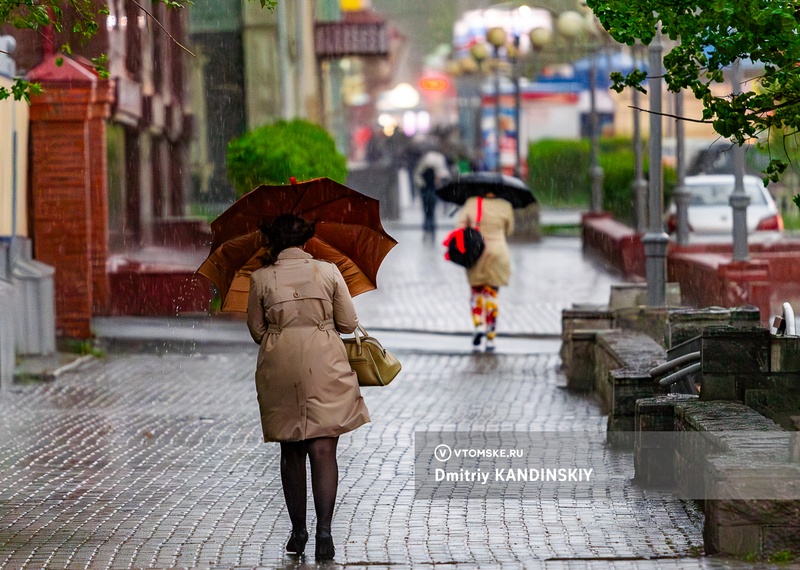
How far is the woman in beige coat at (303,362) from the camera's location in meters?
6.96

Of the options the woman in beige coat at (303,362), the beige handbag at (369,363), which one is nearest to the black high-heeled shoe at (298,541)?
the woman in beige coat at (303,362)

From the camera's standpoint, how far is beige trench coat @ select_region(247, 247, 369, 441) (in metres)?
6.96

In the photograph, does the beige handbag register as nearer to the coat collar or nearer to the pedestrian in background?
the coat collar

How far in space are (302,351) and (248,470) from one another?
2.84 m

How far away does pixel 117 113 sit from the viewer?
19.6m

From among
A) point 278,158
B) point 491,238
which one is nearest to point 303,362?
point 491,238

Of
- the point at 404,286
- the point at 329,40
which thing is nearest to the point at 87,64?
the point at 404,286

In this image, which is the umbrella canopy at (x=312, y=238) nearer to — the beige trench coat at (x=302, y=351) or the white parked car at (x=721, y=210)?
the beige trench coat at (x=302, y=351)

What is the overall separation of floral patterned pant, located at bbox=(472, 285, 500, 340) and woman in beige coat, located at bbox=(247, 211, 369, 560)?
8995 millimetres

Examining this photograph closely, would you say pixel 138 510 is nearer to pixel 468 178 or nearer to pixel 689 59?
pixel 689 59

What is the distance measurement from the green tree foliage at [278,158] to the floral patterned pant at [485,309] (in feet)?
11.7

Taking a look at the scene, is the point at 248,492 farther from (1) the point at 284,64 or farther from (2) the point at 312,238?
(1) the point at 284,64

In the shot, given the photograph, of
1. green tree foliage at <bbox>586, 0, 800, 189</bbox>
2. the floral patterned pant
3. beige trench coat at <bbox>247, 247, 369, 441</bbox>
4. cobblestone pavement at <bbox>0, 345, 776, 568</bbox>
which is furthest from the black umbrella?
beige trench coat at <bbox>247, 247, 369, 441</bbox>

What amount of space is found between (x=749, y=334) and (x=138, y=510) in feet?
11.6
